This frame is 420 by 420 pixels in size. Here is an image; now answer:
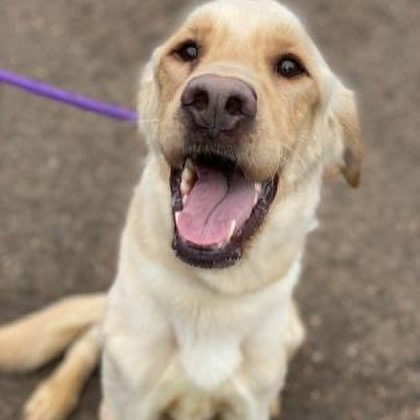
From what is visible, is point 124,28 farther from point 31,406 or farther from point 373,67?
point 31,406

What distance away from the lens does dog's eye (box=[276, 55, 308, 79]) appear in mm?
2168

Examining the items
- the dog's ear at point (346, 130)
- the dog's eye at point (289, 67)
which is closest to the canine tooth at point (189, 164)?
the dog's eye at point (289, 67)

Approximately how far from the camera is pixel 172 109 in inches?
78.6

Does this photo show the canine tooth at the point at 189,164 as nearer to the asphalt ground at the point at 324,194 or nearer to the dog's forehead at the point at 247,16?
the dog's forehead at the point at 247,16

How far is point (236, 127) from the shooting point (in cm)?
193

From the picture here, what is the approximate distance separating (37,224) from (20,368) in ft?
2.07

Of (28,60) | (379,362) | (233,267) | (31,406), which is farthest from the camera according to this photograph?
(28,60)

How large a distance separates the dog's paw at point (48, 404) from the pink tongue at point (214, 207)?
110cm

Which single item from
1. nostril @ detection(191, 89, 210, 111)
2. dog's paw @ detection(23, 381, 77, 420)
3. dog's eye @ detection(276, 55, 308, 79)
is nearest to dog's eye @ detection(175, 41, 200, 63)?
dog's eye @ detection(276, 55, 308, 79)

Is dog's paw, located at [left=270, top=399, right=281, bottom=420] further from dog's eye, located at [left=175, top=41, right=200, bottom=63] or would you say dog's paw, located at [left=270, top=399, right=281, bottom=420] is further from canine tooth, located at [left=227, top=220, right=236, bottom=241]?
dog's eye, located at [left=175, top=41, right=200, bottom=63]

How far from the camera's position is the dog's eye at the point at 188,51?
7.17 feet

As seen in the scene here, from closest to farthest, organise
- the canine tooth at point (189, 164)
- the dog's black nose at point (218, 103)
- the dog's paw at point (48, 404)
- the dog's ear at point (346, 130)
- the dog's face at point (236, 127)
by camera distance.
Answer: the dog's black nose at point (218, 103), the dog's face at point (236, 127), the canine tooth at point (189, 164), the dog's ear at point (346, 130), the dog's paw at point (48, 404)

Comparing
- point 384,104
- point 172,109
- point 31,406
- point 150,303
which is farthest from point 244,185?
point 384,104

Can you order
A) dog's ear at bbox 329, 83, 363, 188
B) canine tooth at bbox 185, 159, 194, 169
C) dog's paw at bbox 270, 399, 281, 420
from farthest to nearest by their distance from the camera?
1. dog's paw at bbox 270, 399, 281, 420
2. dog's ear at bbox 329, 83, 363, 188
3. canine tooth at bbox 185, 159, 194, 169
